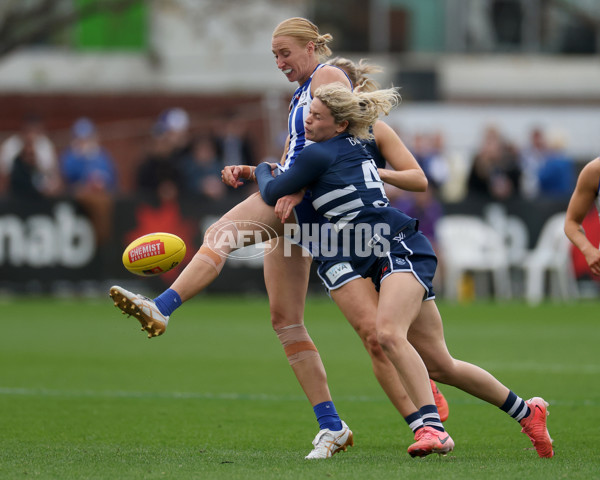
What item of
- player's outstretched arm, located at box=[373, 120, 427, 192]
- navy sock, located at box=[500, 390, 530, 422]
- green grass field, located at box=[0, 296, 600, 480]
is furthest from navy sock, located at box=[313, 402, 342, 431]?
player's outstretched arm, located at box=[373, 120, 427, 192]

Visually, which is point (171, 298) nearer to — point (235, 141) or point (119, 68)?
point (235, 141)

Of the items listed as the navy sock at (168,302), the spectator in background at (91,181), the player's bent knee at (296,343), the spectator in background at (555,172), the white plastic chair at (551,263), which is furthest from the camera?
the spectator in background at (555,172)

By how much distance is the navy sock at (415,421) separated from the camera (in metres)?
6.47

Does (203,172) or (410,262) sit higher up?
(410,262)

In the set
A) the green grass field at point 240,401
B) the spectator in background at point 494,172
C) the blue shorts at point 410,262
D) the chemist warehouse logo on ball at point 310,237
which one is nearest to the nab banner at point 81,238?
the green grass field at point 240,401

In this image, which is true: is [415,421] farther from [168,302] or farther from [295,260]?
[168,302]

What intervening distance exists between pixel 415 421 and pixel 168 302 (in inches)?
59.1

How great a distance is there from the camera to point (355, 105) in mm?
6492

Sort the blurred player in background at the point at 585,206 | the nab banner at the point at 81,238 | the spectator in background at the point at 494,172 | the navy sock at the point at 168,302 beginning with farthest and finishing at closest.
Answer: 1. the spectator in background at the point at 494,172
2. the nab banner at the point at 81,238
3. the blurred player in background at the point at 585,206
4. the navy sock at the point at 168,302

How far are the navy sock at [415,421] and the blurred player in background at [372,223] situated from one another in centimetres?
11

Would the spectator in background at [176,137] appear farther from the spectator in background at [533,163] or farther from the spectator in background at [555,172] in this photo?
the spectator in background at [555,172]

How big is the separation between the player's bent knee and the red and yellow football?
81cm

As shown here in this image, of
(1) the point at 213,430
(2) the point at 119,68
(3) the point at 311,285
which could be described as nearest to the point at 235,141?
(3) the point at 311,285

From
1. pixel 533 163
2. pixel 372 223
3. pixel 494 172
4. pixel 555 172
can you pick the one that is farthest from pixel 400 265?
pixel 533 163
